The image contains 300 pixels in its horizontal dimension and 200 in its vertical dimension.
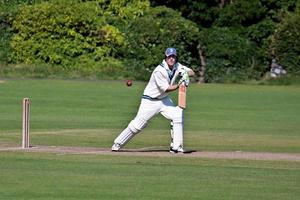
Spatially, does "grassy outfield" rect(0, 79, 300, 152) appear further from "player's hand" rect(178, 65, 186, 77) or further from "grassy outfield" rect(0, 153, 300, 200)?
"grassy outfield" rect(0, 153, 300, 200)

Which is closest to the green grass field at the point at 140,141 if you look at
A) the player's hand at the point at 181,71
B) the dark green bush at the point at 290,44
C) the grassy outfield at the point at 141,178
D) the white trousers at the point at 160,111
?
the grassy outfield at the point at 141,178

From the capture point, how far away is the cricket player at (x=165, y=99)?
18.3 metres

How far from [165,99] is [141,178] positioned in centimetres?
446

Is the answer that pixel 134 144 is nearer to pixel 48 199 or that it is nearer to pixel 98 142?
pixel 98 142

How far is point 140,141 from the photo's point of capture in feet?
73.4

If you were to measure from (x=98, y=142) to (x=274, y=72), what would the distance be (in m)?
30.8

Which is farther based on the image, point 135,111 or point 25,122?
point 135,111

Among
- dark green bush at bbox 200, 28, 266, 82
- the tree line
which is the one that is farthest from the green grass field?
dark green bush at bbox 200, 28, 266, 82

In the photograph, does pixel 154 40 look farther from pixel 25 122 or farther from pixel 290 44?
pixel 25 122

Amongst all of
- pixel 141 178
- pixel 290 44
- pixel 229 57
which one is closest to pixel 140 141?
pixel 141 178

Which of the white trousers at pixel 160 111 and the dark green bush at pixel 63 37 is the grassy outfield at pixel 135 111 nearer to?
the white trousers at pixel 160 111

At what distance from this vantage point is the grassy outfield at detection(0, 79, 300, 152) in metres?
22.1

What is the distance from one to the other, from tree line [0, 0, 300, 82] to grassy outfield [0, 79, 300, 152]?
13.9 feet

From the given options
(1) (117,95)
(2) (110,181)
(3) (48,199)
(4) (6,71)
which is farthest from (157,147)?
(4) (6,71)
